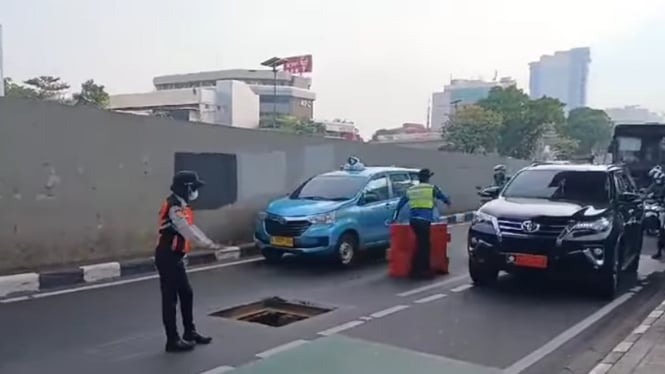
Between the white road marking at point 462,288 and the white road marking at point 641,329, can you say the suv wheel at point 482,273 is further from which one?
the white road marking at point 641,329

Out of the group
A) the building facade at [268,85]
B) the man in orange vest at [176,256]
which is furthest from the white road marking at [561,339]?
the building facade at [268,85]

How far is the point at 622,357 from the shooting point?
581cm

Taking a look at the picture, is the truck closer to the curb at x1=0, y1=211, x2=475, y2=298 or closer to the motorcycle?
the motorcycle

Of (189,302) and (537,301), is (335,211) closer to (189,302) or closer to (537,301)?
(537,301)

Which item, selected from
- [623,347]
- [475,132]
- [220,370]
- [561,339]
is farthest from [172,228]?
[475,132]

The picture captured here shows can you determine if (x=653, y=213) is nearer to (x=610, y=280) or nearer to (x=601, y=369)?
(x=610, y=280)

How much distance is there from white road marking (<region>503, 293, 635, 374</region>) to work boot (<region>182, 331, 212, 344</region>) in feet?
9.04

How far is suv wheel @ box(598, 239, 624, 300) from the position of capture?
8578 millimetres

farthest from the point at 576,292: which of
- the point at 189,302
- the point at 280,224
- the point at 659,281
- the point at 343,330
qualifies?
the point at 189,302

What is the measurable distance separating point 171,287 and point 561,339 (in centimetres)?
389

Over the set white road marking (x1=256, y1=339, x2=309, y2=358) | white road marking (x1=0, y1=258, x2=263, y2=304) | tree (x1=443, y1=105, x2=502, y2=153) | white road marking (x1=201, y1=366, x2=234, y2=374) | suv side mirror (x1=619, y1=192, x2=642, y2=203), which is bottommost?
white road marking (x1=0, y1=258, x2=263, y2=304)

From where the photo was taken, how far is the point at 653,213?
13695 millimetres

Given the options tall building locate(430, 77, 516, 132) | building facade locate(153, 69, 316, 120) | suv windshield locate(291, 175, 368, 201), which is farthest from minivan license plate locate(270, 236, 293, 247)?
tall building locate(430, 77, 516, 132)

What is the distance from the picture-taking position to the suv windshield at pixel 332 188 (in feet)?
38.7
